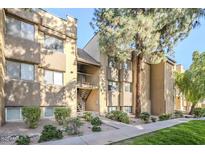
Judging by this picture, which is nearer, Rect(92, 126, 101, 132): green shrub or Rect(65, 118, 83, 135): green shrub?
Rect(65, 118, 83, 135): green shrub

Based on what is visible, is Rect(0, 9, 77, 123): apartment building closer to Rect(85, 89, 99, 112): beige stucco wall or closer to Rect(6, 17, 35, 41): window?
Rect(6, 17, 35, 41): window

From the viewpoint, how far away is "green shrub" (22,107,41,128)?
1091cm

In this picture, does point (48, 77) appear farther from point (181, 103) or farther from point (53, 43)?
point (181, 103)

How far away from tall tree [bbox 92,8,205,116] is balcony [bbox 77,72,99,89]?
6.98 ft

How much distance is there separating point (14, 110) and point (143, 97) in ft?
34.5

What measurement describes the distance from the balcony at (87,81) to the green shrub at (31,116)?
536cm

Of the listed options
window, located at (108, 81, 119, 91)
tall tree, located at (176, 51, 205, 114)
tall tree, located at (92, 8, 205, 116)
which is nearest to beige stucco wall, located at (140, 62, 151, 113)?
window, located at (108, 81, 119, 91)

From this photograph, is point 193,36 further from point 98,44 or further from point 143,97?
point 143,97

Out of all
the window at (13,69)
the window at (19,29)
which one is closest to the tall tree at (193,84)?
the window at (19,29)

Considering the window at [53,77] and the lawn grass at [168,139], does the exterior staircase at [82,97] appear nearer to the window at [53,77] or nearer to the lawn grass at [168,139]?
the window at [53,77]

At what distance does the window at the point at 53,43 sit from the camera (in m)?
13.9

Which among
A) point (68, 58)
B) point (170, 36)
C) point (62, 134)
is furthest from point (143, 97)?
point (62, 134)

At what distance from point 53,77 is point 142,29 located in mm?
5038
